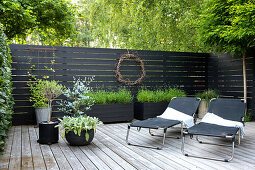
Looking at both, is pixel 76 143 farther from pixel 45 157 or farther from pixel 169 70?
pixel 169 70

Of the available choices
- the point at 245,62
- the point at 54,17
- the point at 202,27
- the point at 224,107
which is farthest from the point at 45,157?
the point at 54,17

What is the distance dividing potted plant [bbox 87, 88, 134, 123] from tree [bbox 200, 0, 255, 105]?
106 inches

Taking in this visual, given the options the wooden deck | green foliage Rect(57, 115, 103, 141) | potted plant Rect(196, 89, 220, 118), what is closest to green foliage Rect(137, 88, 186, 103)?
potted plant Rect(196, 89, 220, 118)

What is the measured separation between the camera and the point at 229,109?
15.6 feet

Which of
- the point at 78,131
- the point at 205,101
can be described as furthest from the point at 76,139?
the point at 205,101

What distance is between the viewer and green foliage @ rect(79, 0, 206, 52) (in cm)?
898

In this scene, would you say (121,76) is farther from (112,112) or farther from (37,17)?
(37,17)

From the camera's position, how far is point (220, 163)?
328 cm

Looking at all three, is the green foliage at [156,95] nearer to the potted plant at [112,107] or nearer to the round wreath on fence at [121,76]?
the round wreath on fence at [121,76]

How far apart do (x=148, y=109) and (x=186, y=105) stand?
1636 millimetres

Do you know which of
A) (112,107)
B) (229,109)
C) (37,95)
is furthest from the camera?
(112,107)

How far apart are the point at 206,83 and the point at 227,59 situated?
1149 millimetres

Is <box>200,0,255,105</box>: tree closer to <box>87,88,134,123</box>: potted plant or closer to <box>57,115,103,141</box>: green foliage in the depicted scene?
<box>87,88,134,123</box>: potted plant

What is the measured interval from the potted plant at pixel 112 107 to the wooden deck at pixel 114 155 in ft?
4.78
